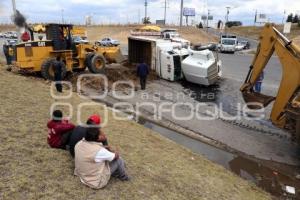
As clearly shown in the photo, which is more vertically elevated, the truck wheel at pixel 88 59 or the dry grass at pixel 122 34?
the truck wheel at pixel 88 59

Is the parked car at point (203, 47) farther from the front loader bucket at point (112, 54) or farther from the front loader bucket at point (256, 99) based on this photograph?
the front loader bucket at point (256, 99)

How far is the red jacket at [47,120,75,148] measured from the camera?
654cm

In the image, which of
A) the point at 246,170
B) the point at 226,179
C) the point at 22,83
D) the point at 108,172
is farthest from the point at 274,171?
the point at 22,83


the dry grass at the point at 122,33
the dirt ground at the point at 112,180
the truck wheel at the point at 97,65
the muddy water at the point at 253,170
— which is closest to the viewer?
the dirt ground at the point at 112,180

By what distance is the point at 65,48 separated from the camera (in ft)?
57.2

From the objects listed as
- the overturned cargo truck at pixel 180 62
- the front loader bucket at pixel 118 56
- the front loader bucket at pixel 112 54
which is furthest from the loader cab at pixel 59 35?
the overturned cargo truck at pixel 180 62

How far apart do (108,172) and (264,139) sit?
6754 mm

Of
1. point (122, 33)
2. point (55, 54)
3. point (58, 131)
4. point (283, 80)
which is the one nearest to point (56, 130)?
point (58, 131)

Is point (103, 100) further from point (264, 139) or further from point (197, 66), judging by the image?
point (264, 139)

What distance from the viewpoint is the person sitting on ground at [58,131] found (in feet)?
21.5

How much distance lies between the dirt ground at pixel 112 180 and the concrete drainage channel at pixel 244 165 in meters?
0.55

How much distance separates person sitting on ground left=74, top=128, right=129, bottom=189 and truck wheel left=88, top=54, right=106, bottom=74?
1304 cm

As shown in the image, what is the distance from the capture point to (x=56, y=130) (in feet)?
21.5

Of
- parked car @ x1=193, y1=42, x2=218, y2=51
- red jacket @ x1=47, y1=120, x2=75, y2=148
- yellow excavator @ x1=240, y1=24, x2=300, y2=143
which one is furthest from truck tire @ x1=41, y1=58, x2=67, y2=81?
red jacket @ x1=47, y1=120, x2=75, y2=148
